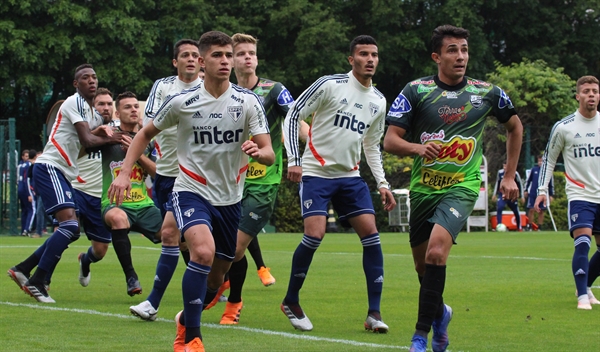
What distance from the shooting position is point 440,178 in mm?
7445

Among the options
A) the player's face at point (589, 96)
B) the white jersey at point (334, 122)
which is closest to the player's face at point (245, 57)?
the white jersey at point (334, 122)

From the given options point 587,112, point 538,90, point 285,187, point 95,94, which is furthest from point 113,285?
point 538,90

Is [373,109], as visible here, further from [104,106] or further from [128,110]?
[104,106]

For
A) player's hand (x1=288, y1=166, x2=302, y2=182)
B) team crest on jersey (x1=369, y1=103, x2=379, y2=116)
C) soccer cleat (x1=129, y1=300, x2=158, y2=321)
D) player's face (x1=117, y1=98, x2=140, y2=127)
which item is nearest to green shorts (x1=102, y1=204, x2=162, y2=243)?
player's face (x1=117, y1=98, x2=140, y2=127)

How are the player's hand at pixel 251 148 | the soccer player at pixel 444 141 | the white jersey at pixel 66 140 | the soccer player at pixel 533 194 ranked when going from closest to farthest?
the player's hand at pixel 251 148, the soccer player at pixel 444 141, the white jersey at pixel 66 140, the soccer player at pixel 533 194

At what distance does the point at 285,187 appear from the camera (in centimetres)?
3092

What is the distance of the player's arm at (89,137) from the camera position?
33.7ft

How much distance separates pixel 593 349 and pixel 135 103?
5.36 meters

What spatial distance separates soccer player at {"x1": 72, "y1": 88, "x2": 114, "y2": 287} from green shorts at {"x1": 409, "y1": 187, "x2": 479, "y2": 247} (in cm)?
461

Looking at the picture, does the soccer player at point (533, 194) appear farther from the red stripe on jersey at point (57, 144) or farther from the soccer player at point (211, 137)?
the soccer player at point (211, 137)

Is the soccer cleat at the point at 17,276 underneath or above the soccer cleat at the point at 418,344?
underneath

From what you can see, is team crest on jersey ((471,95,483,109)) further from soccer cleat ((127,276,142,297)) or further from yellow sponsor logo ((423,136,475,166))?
soccer cleat ((127,276,142,297))

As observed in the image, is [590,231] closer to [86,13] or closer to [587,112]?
[587,112]

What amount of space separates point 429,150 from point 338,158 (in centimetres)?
186
